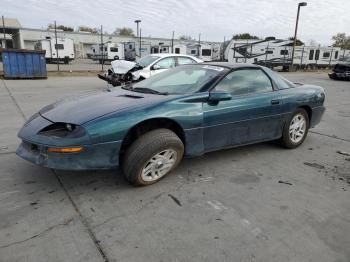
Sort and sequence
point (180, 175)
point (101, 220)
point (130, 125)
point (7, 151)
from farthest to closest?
point (7, 151)
point (180, 175)
point (130, 125)
point (101, 220)

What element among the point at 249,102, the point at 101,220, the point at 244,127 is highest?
the point at 249,102

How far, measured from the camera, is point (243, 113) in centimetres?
372

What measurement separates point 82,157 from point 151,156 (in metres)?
0.69

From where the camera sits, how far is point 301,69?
106 ft

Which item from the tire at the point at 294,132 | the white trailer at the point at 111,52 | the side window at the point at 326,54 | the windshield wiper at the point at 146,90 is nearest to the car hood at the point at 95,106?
the windshield wiper at the point at 146,90

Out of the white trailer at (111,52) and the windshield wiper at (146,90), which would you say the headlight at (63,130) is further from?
the white trailer at (111,52)

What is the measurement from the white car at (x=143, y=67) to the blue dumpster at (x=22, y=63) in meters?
5.15

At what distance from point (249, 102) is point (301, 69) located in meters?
32.2

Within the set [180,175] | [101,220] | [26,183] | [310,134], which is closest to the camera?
[101,220]

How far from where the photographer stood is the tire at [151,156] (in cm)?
295

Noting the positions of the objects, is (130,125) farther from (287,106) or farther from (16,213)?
(287,106)

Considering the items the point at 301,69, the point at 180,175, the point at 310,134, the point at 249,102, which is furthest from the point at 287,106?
the point at 301,69

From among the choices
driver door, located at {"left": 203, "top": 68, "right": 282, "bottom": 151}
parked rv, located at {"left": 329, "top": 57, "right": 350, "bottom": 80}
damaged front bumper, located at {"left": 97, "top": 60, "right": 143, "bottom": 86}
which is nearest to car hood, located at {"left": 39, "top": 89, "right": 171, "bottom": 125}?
driver door, located at {"left": 203, "top": 68, "right": 282, "bottom": 151}

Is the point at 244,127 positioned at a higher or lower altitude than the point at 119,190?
higher
